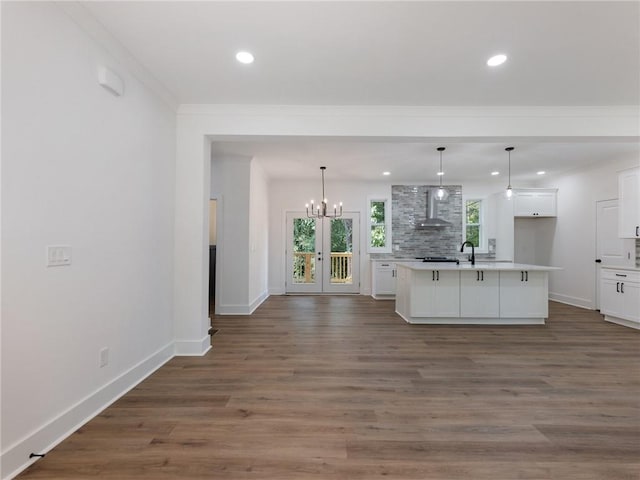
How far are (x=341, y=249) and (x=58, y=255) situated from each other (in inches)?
253

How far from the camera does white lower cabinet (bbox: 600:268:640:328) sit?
187 inches

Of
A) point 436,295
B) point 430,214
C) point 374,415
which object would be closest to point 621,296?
point 436,295

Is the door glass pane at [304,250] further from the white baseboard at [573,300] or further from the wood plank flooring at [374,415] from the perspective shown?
the white baseboard at [573,300]

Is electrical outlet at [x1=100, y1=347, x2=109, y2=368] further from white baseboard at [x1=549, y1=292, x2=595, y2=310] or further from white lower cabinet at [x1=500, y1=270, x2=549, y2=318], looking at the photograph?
white baseboard at [x1=549, y1=292, x2=595, y2=310]

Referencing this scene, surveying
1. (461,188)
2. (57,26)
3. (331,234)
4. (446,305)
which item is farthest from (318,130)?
(461,188)

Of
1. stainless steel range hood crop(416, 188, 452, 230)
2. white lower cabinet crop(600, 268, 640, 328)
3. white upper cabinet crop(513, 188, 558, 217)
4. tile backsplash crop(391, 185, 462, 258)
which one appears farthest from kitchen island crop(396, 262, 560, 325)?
tile backsplash crop(391, 185, 462, 258)

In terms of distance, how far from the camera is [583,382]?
2.83 m

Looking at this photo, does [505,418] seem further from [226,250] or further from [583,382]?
[226,250]

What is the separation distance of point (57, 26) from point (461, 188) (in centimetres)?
794

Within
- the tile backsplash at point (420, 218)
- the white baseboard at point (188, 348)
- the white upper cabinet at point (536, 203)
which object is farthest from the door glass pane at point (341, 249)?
the white baseboard at point (188, 348)

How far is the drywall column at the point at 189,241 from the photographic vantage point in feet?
11.3

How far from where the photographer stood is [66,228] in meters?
1.97

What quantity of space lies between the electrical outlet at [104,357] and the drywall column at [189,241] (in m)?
1.07

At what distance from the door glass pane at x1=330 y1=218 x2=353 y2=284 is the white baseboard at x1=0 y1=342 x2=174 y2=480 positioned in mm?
5363
